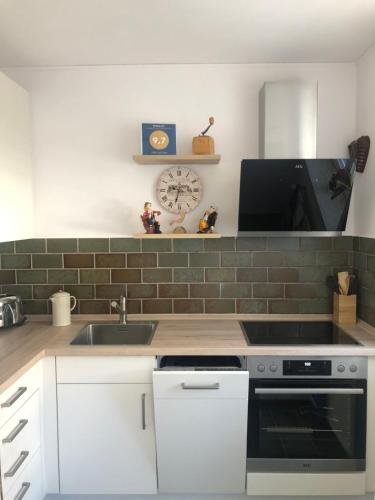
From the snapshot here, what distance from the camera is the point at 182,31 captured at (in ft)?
6.30

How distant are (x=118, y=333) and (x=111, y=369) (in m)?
0.46

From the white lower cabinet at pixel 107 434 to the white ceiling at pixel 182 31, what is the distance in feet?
5.62

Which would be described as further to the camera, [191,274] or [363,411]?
[191,274]

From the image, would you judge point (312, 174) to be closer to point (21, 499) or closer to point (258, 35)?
point (258, 35)

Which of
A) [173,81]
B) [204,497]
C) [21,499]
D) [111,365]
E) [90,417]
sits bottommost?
[204,497]

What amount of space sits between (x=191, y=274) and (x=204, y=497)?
1258 mm

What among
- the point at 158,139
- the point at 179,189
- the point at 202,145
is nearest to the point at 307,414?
the point at 179,189

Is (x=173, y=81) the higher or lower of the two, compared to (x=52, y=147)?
higher

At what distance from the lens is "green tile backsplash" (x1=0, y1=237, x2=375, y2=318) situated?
242cm

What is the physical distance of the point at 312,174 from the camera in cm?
204

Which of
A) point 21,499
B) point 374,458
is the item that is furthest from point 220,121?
point 21,499

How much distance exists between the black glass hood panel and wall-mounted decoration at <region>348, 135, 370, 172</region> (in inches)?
8.1

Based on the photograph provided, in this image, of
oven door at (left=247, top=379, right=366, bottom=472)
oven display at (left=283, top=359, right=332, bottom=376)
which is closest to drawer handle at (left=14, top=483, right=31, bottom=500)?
oven door at (left=247, top=379, right=366, bottom=472)

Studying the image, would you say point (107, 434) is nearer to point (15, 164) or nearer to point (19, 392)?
point (19, 392)
